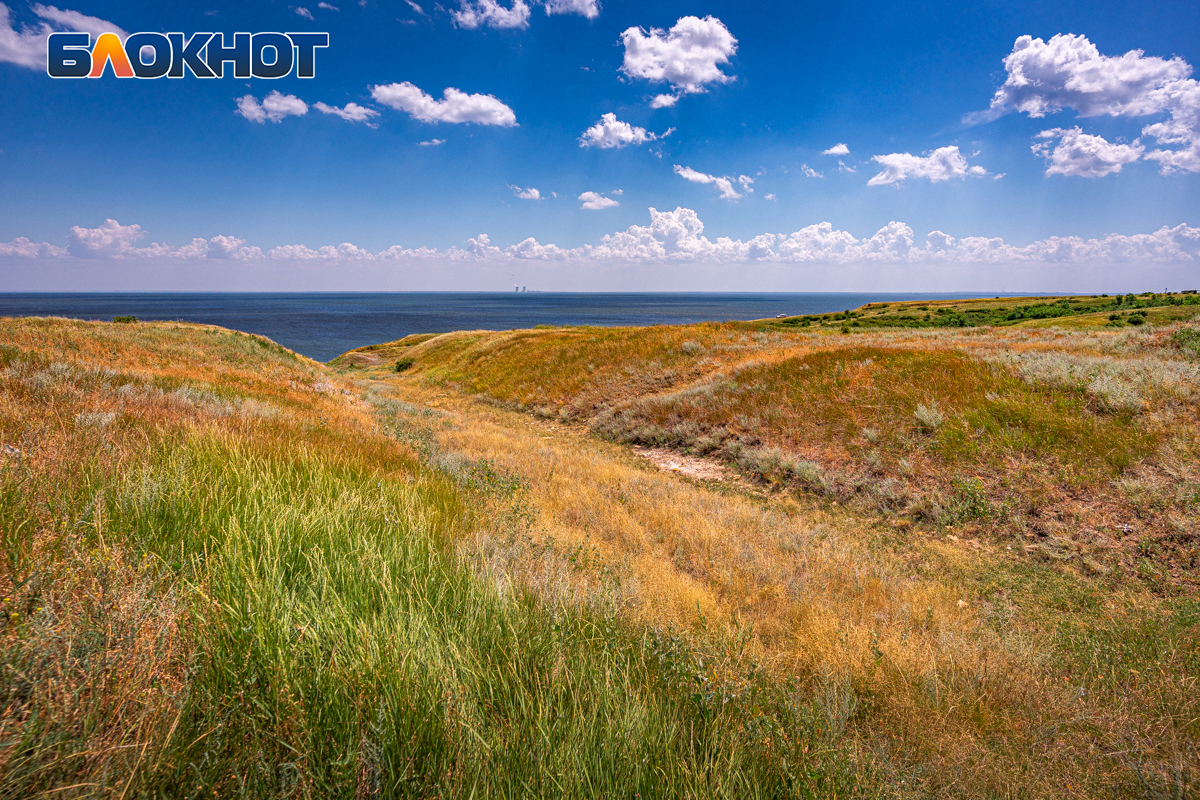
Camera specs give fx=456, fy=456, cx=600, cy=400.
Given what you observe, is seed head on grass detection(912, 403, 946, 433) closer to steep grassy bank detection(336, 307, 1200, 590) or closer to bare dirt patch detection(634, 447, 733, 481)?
steep grassy bank detection(336, 307, 1200, 590)

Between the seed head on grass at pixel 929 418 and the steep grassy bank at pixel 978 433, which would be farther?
the seed head on grass at pixel 929 418

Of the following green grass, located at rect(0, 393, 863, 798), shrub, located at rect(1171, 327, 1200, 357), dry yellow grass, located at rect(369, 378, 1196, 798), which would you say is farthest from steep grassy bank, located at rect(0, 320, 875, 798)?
shrub, located at rect(1171, 327, 1200, 357)

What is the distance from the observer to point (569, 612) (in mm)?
3035

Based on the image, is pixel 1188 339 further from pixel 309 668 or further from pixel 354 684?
pixel 309 668

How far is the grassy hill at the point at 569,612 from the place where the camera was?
1.72m

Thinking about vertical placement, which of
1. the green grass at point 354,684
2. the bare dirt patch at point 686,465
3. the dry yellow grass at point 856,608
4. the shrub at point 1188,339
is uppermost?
the shrub at point 1188,339

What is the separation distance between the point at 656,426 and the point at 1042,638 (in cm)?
1060

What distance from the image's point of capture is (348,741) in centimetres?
172

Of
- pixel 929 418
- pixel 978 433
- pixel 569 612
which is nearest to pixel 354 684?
pixel 569 612

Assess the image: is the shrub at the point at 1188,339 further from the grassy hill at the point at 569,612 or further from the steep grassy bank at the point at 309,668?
the steep grassy bank at the point at 309,668

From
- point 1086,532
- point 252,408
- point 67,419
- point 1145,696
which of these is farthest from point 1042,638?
point 252,408

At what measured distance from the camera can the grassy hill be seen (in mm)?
1725

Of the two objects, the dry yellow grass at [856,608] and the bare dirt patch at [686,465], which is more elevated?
the dry yellow grass at [856,608]

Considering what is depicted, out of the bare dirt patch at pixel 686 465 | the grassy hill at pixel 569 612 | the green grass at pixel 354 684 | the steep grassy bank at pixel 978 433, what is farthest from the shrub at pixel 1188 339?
the green grass at pixel 354 684
